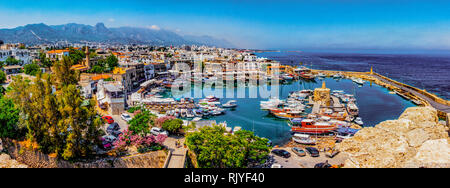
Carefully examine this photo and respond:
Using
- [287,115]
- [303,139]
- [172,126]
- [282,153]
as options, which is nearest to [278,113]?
[287,115]

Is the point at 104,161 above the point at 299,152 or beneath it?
above

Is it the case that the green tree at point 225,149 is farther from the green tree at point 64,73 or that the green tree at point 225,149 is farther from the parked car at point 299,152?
the green tree at point 64,73

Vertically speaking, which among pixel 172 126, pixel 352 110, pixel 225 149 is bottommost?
pixel 352 110

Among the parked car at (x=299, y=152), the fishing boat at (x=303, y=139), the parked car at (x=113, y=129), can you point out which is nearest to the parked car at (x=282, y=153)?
the parked car at (x=299, y=152)

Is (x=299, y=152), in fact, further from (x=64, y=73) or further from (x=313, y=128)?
(x=64, y=73)

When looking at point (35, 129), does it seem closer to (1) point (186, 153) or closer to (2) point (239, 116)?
(1) point (186, 153)
